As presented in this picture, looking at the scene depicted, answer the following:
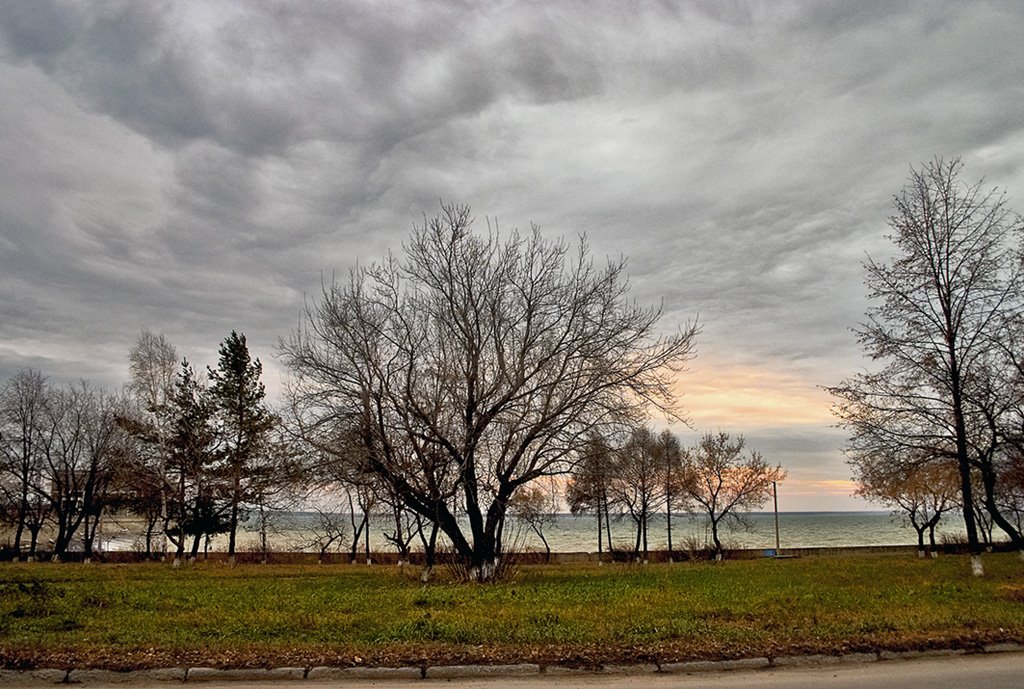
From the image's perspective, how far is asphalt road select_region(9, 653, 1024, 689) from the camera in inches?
303

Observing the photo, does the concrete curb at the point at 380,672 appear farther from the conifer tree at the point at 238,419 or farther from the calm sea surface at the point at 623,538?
the conifer tree at the point at 238,419

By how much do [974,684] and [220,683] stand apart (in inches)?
309

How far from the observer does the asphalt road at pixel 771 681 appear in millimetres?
7688

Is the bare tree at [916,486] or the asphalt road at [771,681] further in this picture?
the bare tree at [916,486]

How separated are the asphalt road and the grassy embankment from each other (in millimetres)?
468

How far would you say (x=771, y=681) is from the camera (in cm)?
791

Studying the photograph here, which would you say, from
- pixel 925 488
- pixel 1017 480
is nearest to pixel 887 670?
pixel 1017 480

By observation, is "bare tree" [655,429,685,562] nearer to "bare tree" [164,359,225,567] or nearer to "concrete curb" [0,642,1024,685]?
"bare tree" [164,359,225,567]

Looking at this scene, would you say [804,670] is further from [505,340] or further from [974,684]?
[505,340]

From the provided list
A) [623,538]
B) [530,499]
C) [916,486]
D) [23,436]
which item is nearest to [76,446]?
[23,436]

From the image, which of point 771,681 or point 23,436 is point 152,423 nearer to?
point 23,436

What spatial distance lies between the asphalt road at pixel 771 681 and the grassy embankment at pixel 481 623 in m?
0.47

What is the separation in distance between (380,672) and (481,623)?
98.1 inches

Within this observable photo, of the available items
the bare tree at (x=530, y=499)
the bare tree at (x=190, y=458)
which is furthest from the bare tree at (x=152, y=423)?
the bare tree at (x=530, y=499)
